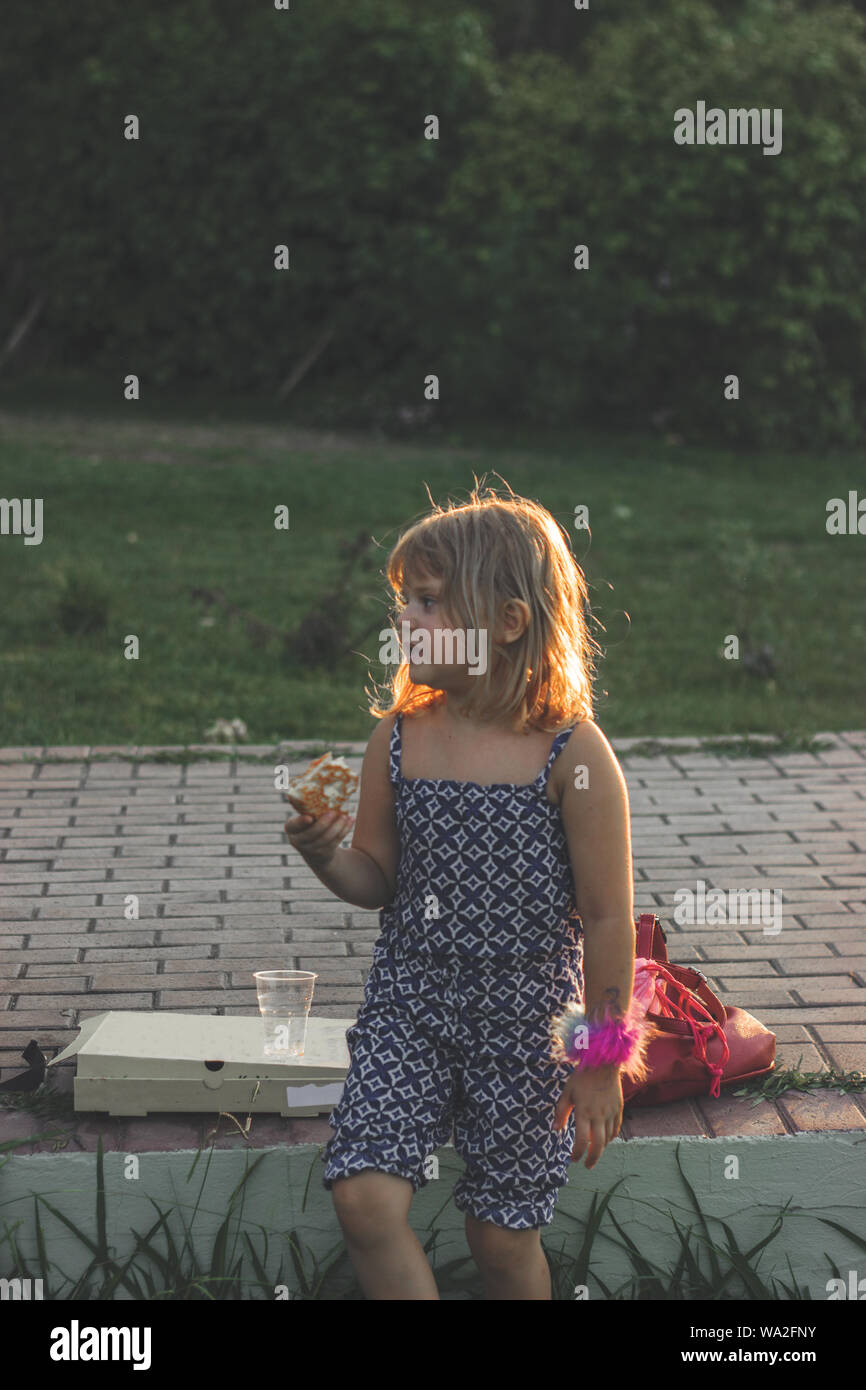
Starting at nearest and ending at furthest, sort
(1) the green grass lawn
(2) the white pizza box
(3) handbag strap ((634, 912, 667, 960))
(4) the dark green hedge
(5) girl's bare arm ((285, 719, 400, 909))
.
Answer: (5) girl's bare arm ((285, 719, 400, 909)) < (2) the white pizza box < (3) handbag strap ((634, 912, 667, 960)) < (1) the green grass lawn < (4) the dark green hedge

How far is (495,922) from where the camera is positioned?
283 centimetres

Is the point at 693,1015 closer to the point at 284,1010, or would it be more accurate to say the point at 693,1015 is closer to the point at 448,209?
the point at 284,1010

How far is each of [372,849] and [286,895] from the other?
1.70m

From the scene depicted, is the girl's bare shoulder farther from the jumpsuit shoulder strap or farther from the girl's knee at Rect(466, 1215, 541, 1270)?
the girl's knee at Rect(466, 1215, 541, 1270)

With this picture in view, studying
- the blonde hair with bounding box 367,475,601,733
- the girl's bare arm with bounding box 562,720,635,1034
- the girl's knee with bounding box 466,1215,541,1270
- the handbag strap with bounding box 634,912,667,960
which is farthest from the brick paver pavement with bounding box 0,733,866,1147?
the blonde hair with bounding box 367,475,601,733

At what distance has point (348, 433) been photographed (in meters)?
17.1

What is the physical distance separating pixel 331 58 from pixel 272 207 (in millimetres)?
1686

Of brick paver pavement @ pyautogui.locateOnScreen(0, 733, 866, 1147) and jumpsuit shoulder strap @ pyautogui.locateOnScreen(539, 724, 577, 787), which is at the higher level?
jumpsuit shoulder strap @ pyautogui.locateOnScreen(539, 724, 577, 787)

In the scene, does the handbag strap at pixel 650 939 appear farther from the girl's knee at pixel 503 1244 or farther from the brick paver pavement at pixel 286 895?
the girl's knee at pixel 503 1244

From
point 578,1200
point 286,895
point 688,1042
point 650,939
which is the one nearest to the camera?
point 578,1200

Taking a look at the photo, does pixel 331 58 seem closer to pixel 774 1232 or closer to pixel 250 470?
pixel 250 470

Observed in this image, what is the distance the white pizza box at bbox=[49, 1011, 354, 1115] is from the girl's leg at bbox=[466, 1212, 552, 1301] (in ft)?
1.58

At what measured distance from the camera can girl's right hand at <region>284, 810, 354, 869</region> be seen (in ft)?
9.08

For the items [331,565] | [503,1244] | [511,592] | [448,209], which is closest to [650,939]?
[503,1244]
